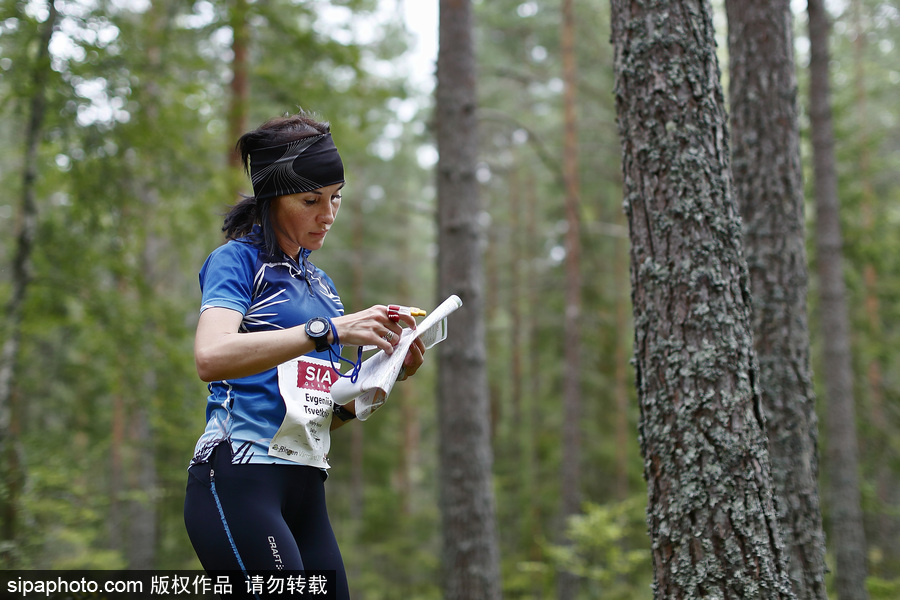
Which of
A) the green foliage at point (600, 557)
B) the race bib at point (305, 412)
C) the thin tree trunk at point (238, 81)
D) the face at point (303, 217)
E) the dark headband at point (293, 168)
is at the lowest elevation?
the green foliage at point (600, 557)

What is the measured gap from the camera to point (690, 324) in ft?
9.36

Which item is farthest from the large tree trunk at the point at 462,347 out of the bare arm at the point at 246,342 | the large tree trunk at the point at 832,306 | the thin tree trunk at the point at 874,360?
the thin tree trunk at the point at 874,360

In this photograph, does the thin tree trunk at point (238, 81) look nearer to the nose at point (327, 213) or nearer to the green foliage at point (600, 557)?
the nose at point (327, 213)

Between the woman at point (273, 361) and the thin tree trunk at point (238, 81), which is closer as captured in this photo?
the woman at point (273, 361)

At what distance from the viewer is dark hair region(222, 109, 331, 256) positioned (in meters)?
2.23

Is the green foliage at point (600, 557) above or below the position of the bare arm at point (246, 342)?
below

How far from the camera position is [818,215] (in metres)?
9.45

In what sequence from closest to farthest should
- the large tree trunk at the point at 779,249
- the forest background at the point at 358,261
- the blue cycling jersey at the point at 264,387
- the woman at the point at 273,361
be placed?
1. the woman at the point at 273,361
2. the blue cycling jersey at the point at 264,387
3. the large tree trunk at the point at 779,249
4. the forest background at the point at 358,261

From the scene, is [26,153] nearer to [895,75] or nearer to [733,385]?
[733,385]

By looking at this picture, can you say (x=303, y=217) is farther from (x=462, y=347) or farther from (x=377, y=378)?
(x=462, y=347)

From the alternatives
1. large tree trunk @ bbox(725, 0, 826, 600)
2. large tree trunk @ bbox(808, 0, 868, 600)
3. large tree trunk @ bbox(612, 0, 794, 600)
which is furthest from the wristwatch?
large tree trunk @ bbox(808, 0, 868, 600)

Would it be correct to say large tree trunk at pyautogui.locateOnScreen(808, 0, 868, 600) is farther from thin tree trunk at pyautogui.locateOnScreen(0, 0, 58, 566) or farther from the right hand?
thin tree trunk at pyautogui.locateOnScreen(0, 0, 58, 566)

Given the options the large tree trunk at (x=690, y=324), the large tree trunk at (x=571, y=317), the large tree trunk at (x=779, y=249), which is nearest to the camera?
the large tree trunk at (x=690, y=324)

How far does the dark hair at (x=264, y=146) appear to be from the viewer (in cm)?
223
